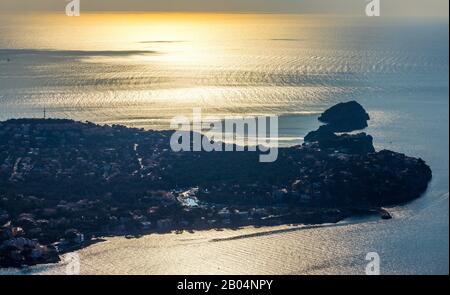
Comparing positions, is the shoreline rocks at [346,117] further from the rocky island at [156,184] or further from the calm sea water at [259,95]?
the rocky island at [156,184]

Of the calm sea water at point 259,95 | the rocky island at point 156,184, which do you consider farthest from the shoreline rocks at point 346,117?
the rocky island at point 156,184

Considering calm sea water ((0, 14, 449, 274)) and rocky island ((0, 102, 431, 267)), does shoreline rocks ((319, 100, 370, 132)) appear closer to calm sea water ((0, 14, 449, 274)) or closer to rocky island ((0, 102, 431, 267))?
Answer: calm sea water ((0, 14, 449, 274))

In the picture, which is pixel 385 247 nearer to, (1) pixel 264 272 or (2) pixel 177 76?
(1) pixel 264 272

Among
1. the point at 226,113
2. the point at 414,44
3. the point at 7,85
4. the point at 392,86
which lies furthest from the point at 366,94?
the point at 414,44

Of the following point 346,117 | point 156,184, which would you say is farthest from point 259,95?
point 156,184

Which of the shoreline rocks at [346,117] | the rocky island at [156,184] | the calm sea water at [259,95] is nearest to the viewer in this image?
the calm sea water at [259,95]

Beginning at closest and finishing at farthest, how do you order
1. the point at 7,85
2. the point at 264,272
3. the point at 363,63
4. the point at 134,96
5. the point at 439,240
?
1. the point at 264,272
2. the point at 439,240
3. the point at 134,96
4. the point at 7,85
5. the point at 363,63
